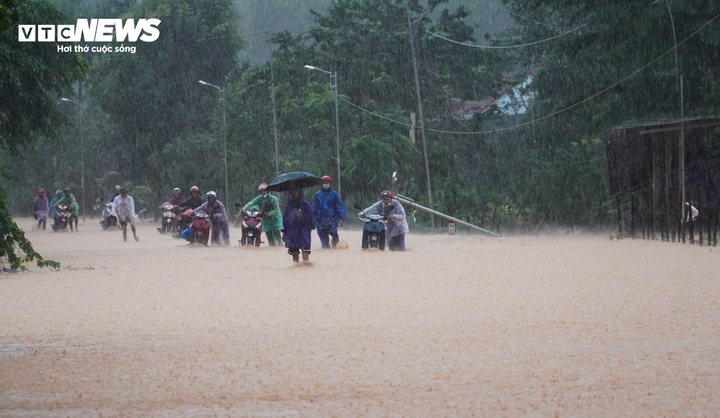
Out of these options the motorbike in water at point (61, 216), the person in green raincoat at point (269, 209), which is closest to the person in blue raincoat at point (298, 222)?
the person in green raincoat at point (269, 209)

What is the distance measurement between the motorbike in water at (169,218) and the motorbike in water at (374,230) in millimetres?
11357

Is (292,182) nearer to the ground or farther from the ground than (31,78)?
nearer to the ground

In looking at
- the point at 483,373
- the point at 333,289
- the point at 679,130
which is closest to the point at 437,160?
the point at 679,130

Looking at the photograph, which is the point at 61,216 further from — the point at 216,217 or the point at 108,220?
the point at 216,217

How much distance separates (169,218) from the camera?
34.3 metres

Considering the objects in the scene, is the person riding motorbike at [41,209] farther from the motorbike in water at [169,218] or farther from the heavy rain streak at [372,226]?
the motorbike in water at [169,218]

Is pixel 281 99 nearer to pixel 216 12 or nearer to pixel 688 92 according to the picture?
pixel 216 12

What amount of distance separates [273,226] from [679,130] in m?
10.3

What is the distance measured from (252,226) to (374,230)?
3314 mm

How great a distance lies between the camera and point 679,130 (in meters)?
24.8

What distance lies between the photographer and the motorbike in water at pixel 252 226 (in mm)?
24109

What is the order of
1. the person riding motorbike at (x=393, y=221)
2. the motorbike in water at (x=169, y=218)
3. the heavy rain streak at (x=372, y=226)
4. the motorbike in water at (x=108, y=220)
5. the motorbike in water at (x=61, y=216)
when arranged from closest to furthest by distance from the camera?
the heavy rain streak at (x=372, y=226) < the person riding motorbike at (x=393, y=221) < the motorbike in water at (x=169, y=218) < the motorbike in water at (x=61, y=216) < the motorbike in water at (x=108, y=220)

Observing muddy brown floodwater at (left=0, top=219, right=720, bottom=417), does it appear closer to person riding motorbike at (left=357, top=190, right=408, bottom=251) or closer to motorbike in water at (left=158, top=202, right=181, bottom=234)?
person riding motorbike at (left=357, top=190, right=408, bottom=251)

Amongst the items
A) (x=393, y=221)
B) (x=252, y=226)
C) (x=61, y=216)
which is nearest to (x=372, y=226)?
(x=393, y=221)
